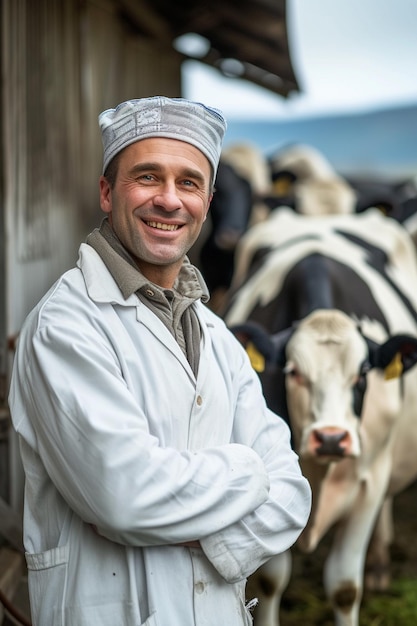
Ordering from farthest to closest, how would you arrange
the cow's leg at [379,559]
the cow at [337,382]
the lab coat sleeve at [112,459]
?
1. the cow's leg at [379,559]
2. the cow at [337,382]
3. the lab coat sleeve at [112,459]

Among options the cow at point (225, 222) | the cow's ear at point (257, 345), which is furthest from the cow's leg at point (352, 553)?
the cow at point (225, 222)

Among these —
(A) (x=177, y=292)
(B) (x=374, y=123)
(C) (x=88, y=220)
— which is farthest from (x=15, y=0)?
(B) (x=374, y=123)

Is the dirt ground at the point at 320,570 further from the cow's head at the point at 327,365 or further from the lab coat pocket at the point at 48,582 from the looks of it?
the lab coat pocket at the point at 48,582

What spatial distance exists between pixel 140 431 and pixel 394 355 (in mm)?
2345

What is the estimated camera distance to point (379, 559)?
521 cm

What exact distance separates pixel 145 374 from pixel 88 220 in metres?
4.66

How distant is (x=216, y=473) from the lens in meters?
1.76

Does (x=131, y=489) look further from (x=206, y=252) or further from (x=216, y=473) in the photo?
(x=206, y=252)

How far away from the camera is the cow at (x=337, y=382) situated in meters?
3.69

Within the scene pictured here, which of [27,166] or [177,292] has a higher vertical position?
[27,166]

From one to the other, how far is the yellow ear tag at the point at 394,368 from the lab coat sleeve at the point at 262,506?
1842 mm

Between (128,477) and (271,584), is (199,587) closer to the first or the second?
(128,477)

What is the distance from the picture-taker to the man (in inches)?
67.3

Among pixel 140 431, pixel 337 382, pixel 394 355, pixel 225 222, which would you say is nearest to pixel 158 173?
pixel 140 431
